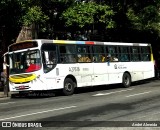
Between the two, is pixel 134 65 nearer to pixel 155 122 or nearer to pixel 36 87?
pixel 36 87

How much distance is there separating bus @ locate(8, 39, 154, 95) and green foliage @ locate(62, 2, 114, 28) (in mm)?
3989

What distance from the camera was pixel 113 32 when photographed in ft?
108

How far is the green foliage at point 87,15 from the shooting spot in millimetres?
27516

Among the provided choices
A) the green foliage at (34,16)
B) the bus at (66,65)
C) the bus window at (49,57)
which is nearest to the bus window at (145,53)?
the bus at (66,65)

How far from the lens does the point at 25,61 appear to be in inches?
766

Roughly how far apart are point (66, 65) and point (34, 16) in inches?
270

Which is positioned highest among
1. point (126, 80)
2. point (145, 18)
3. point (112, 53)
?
point (145, 18)

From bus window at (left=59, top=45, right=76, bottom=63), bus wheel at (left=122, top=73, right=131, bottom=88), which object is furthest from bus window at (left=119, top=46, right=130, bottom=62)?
bus window at (left=59, top=45, right=76, bottom=63)

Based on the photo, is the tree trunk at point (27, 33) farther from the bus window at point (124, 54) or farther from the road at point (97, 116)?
the road at point (97, 116)

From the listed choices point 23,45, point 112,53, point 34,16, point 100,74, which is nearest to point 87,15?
point 34,16

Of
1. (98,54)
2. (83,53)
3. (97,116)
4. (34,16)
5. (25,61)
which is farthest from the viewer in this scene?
(34,16)

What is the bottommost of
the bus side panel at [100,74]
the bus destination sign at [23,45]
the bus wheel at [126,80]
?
the bus wheel at [126,80]

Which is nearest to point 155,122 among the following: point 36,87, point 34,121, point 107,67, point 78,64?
point 34,121

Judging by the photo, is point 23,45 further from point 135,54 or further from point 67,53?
point 135,54
